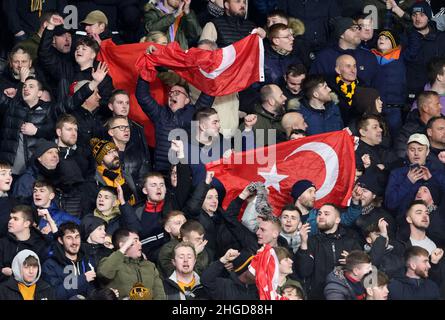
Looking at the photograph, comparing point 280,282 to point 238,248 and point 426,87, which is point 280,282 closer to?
point 238,248

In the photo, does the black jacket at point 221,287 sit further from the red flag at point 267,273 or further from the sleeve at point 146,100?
the sleeve at point 146,100

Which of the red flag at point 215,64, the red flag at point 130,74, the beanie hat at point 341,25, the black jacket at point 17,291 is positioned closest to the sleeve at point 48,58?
the red flag at point 130,74

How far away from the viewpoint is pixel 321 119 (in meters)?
25.2

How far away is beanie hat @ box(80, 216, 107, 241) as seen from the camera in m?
22.9

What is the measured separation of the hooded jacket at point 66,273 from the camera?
72.8 ft

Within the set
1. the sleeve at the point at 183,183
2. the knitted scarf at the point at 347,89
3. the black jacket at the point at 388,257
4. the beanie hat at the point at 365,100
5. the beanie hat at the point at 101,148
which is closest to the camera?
the black jacket at the point at 388,257

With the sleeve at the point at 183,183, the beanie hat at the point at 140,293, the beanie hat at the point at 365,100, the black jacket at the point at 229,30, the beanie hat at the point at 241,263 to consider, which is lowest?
the beanie hat at the point at 140,293

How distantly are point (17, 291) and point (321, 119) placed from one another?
4.87m

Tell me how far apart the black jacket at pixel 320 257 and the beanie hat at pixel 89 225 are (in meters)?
2.11

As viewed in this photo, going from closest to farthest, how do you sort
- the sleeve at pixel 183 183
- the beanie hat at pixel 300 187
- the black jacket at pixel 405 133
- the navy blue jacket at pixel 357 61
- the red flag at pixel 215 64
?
the sleeve at pixel 183 183
the beanie hat at pixel 300 187
the red flag at pixel 215 64
the black jacket at pixel 405 133
the navy blue jacket at pixel 357 61

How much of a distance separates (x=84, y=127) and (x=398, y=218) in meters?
3.68

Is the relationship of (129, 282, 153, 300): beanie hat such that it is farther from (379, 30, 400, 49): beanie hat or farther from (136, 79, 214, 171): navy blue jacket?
(379, 30, 400, 49): beanie hat

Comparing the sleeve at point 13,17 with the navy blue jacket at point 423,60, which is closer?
the sleeve at point 13,17
